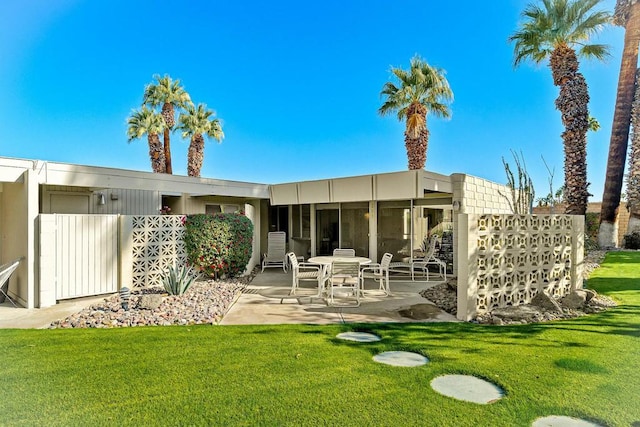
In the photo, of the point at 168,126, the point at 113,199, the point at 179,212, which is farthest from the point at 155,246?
the point at 168,126

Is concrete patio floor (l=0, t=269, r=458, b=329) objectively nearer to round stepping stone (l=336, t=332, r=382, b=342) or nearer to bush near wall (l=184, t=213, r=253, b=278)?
round stepping stone (l=336, t=332, r=382, b=342)

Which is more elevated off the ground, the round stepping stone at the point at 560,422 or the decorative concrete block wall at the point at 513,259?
the decorative concrete block wall at the point at 513,259

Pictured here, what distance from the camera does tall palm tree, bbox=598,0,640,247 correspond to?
14750 millimetres

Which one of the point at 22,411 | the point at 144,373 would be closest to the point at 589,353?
the point at 144,373

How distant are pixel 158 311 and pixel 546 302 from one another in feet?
23.7

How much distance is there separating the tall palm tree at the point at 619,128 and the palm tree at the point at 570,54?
1330 mm

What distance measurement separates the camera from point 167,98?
2089 cm

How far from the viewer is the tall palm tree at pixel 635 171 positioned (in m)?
14.9

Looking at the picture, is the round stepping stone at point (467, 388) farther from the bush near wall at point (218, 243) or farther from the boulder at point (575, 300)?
the bush near wall at point (218, 243)

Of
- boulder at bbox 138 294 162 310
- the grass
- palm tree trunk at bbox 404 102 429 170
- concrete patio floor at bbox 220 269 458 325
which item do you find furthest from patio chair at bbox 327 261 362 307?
palm tree trunk at bbox 404 102 429 170

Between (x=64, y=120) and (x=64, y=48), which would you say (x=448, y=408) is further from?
(x=64, y=120)

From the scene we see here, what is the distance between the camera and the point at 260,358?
4000mm

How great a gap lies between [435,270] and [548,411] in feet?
29.0

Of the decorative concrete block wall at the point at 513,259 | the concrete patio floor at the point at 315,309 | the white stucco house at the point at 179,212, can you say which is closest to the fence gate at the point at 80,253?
the white stucco house at the point at 179,212
